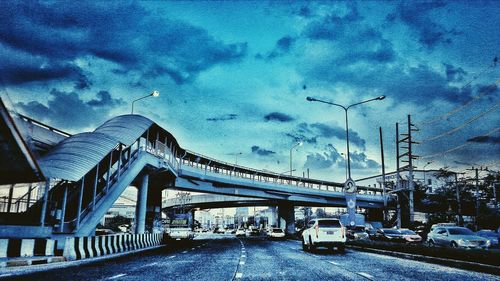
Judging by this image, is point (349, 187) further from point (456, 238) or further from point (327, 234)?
point (456, 238)

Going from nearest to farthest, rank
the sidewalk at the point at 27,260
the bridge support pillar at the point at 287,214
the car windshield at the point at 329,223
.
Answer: the sidewalk at the point at 27,260, the car windshield at the point at 329,223, the bridge support pillar at the point at 287,214

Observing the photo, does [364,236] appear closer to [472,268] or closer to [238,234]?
[472,268]

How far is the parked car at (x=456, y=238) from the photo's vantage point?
23711 millimetres

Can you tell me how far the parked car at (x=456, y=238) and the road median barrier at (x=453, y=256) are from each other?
17.1 feet

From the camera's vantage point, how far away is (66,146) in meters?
23.4

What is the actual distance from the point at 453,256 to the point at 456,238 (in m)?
11.1

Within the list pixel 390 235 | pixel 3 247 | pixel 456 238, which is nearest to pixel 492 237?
pixel 456 238

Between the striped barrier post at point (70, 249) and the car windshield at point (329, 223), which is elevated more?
the car windshield at point (329, 223)

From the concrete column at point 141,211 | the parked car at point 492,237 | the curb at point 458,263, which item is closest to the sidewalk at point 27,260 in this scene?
the curb at point 458,263

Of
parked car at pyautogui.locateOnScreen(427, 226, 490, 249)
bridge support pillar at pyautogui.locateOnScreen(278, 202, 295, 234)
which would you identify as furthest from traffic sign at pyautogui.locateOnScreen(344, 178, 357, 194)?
bridge support pillar at pyautogui.locateOnScreen(278, 202, 295, 234)

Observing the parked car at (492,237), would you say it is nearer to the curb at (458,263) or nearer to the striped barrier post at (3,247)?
the curb at (458,263)

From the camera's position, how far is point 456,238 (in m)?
25.1

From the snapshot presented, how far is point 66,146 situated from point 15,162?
18.7 meters

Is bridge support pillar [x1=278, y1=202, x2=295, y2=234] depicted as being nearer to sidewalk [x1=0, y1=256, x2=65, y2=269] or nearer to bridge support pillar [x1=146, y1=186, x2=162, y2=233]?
bridge support pillar [x1=146, y1=186, x2=162, y2=233]
